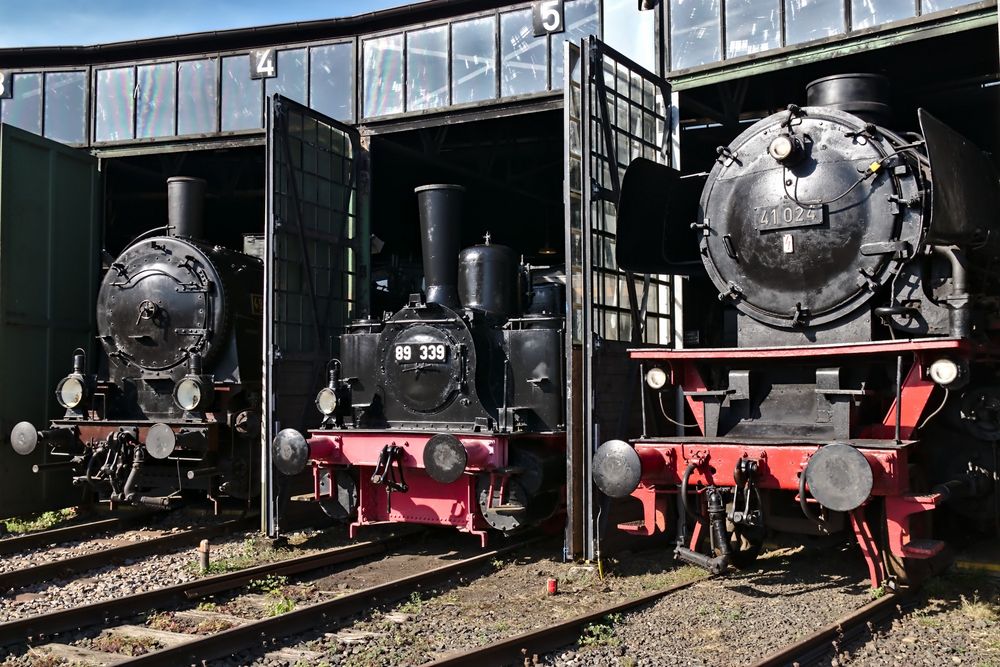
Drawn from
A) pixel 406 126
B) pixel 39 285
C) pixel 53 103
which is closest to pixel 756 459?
pixel 406 126

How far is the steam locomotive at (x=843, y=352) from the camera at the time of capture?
5285mm

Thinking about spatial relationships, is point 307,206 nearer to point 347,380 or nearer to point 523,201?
point 347,380

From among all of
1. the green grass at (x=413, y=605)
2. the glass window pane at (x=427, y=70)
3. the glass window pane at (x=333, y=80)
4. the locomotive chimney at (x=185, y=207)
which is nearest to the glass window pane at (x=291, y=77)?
the glass window pane at (x=333, y=80)

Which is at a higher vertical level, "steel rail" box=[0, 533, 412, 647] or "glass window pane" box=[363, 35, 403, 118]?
"glass window pane" box=[363, 35, 403, 118]

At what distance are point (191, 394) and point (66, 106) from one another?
551 centimetres

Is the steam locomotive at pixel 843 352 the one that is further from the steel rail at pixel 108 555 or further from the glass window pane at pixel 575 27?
the steel rail at pixel 108 555

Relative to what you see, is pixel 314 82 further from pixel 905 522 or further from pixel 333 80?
pixel 905 522

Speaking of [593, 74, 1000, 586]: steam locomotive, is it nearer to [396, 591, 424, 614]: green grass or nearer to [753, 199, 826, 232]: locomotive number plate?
[753, 199, 826, 232]: locomotive number plate

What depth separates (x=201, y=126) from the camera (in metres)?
11.6

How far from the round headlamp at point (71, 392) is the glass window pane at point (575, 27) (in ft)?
18.5

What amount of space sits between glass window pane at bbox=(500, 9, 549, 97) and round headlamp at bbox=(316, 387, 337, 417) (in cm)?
398

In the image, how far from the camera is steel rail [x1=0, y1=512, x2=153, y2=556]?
7.96m

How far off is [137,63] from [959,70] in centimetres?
967

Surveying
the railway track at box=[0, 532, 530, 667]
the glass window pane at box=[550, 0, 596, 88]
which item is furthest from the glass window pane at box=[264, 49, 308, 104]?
the railway track at box=[0, 532, 530, 667]
